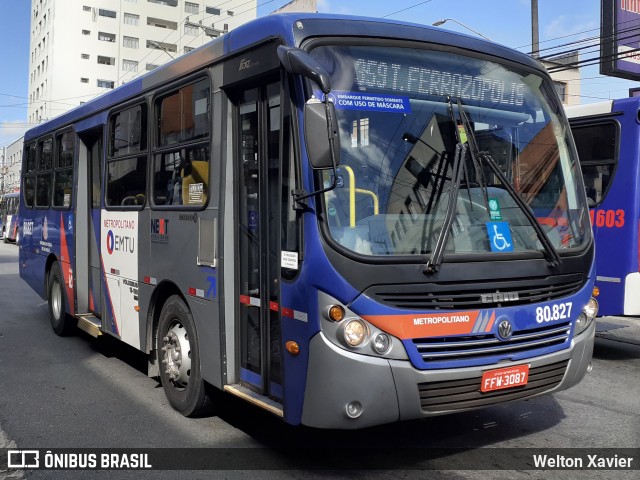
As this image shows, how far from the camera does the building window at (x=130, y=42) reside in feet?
213

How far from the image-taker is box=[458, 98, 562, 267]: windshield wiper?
4.30 metres

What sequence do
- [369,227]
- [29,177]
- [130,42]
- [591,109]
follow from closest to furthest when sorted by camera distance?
[369,227]
[591,109]
[29,177]
[130,42]

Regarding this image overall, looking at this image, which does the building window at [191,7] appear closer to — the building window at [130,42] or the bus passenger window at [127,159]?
the building window at [130,42]

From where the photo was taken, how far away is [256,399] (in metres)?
4.47

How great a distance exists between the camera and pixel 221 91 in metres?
4.96

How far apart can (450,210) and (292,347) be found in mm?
1311

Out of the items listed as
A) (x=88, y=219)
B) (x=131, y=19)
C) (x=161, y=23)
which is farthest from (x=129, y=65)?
(x=88, y=219)

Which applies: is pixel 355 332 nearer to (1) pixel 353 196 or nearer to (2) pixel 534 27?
(1) pixel 353 196

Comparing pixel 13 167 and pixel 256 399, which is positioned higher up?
pixel 13 167

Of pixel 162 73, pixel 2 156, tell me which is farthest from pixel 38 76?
pixel 162 73

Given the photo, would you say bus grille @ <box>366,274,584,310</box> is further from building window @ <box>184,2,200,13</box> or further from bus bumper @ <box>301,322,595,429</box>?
building window @ <box>184,2,200,13</box>

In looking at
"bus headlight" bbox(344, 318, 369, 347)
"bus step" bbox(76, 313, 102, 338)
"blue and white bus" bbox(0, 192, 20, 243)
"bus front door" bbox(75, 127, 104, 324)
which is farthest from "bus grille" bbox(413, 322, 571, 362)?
"blue and white bus" bbox(0, 192, 20, 243)

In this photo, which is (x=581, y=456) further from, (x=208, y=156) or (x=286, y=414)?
(x=208, y=156)

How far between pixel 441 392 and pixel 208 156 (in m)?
2.54
